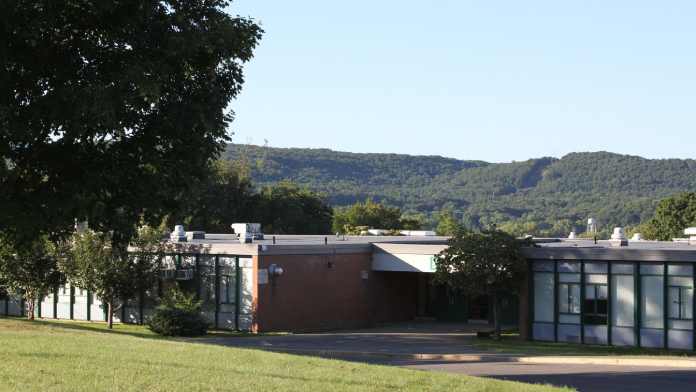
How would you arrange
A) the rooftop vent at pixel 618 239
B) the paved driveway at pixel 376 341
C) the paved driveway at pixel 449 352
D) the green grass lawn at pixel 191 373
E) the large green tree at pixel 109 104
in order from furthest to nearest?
the rooftop vent at pixel 618 239
the paved driveway at pixel 376 341
the paved driveway at pixel 449 352
the large green tree at pixel 109 104
the green grass lawn at pixel 191 373

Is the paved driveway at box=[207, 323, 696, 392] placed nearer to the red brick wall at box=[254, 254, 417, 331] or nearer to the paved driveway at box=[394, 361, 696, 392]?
the paved driveway at box=[394, 361, 696, 392]

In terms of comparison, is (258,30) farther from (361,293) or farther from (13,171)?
(361,293)

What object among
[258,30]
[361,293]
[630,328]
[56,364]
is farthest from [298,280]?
[56,364]

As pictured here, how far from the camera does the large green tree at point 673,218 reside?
4189 inches

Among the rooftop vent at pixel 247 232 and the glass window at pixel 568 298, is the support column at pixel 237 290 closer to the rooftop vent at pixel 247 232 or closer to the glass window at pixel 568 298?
the rooftop vent at pixel 247 232

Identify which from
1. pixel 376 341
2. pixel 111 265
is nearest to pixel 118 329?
pixel 111 265

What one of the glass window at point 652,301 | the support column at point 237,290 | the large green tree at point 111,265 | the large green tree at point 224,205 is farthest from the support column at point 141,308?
the large green tree at point 224,205

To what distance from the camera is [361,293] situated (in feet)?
161

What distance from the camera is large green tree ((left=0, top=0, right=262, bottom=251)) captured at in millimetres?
20297

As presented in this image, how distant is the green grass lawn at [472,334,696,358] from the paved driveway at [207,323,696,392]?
0.89 metres

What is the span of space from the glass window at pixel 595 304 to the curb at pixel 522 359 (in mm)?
5869

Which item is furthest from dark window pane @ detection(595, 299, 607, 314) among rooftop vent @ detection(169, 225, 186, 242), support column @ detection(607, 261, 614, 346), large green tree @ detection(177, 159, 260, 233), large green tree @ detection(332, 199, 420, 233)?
large green tree @ detection(332, 199, 420, 233)

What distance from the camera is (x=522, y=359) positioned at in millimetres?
34188

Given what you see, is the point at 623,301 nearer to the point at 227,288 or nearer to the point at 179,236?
the point at 227,288
